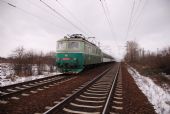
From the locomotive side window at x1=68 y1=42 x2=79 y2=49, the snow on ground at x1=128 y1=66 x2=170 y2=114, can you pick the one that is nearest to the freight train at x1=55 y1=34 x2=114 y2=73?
the locomotive side window at x1=68 y1=42 x2=79 y2=49

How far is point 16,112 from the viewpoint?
523 centimetres

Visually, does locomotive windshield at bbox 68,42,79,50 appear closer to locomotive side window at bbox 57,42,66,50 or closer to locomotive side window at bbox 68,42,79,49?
locomotive side window at bbox 68,42,79,49

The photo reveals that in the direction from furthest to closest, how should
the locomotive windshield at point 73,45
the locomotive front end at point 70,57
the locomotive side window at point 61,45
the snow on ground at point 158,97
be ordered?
the locomotive side window at point 61,45 → the locomotive windshield at point 73,45 → the locomotive front end at point 70,57 → the snow on ground at point 158,97

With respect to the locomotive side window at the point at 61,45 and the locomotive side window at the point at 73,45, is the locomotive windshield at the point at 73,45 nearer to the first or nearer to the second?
the locomotive side window at the point at 73,45

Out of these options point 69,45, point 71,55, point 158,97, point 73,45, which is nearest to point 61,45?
point 69,45

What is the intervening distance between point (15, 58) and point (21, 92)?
37.3 ft

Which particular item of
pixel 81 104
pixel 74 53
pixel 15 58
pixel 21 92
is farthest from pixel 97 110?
pixel 15 58

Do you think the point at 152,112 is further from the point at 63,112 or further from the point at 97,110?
the point at 63,112

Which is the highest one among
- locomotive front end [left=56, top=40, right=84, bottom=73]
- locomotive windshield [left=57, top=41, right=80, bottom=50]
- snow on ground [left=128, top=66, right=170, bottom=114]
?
locomotive windshield [left=57, top=41, right=80, bottom=50]

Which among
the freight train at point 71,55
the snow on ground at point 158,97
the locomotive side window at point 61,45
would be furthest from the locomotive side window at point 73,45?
the snow on ground at point 158,97

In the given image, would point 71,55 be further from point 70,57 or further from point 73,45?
point 73,45

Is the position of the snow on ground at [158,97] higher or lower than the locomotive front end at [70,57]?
lower

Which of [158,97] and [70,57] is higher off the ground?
[70,57]

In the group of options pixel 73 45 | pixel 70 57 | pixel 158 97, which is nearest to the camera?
pixel 158 97
